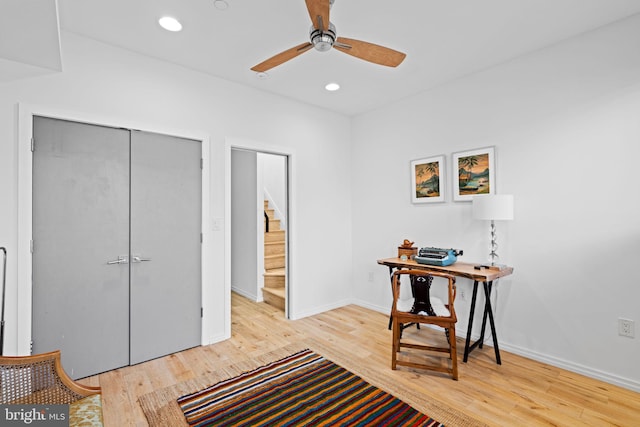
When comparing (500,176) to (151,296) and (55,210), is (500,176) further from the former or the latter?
(55,210)

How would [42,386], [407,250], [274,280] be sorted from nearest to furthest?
[42,386] → [407,250] → [274,280]

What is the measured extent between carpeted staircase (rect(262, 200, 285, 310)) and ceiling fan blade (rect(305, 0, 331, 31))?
10.6 ft

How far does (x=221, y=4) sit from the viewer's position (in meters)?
2.14

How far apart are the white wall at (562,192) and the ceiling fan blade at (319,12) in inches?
81.9

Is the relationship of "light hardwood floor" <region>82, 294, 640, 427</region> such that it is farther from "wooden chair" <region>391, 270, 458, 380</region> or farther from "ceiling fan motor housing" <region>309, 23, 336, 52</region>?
"ceiling fan motor housing" <region>309, 23, 336, 52</region>

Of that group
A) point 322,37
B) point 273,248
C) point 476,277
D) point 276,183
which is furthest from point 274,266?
point 322,37

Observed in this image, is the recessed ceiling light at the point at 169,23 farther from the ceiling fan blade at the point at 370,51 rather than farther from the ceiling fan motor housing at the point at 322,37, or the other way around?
the ceiling fan blade at the point at 370,51

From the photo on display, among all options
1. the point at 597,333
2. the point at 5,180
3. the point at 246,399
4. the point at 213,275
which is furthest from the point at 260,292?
A: the point at 597,333

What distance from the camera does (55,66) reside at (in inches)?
83.5

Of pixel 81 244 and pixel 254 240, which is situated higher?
pixel 81 244

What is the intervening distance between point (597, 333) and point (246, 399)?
2713mm

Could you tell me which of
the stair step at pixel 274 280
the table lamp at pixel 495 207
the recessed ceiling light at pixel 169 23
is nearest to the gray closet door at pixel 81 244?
the recessed ceiling light at pixel 169 23

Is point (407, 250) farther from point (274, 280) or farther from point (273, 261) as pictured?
point (273, 261)

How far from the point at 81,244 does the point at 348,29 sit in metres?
2.68
